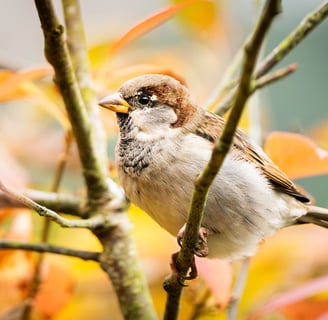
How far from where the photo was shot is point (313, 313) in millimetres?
1342

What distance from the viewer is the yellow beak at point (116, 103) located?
1.58m

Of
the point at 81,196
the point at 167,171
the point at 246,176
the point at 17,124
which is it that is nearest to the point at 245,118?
the point at 246,176

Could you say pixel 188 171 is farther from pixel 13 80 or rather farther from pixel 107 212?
pixel 13 80

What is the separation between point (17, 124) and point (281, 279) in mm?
1213

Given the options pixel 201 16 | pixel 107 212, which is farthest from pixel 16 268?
pixel 201 16

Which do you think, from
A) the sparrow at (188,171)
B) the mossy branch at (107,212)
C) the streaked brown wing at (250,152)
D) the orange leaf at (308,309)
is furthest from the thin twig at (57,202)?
the orange leaf at (308,309)

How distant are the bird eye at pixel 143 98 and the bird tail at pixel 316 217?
1.72 ft

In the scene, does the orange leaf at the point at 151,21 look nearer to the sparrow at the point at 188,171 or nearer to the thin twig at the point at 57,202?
the sparrow at the point at 188,171

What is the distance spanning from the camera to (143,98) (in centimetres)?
171

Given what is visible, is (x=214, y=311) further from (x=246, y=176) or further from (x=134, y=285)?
(x=246, y=176)

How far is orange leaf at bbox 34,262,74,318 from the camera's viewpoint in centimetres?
147

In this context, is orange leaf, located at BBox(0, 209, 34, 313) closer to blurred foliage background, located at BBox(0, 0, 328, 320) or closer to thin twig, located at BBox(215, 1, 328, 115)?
blurred foliage background, located at BBox(0, 0, 328, 320)

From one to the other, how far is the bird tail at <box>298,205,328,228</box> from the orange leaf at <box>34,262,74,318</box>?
68 centimetres

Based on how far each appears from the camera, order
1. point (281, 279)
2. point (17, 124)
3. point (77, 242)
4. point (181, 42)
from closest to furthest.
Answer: point (281, 279) < point (77, 242) < point (17, 124) < point (181, 42)
